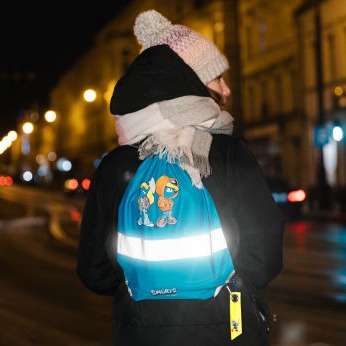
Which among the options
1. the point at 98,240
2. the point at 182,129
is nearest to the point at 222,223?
the point at 182,129

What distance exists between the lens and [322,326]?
712 centimetres

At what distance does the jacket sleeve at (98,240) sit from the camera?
8.53ft

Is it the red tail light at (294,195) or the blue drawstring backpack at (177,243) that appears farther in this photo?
the red tail light at (294,195)

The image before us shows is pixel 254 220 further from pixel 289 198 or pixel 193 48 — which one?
pixel 289 198

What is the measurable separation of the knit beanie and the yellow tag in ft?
2.44

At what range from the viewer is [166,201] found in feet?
7.76

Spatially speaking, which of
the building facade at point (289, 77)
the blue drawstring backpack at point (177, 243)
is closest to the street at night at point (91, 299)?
the blue drawstring backpack at point (177, 243)

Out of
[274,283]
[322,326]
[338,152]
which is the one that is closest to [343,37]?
[338,152]

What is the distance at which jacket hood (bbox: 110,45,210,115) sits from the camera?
2537 mm

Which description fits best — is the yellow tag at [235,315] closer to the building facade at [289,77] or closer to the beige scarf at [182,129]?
the beige scarf at [182,129]

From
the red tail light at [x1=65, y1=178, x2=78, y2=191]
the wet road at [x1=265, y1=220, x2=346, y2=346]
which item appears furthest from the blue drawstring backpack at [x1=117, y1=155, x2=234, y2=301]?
the red tail light at [x1=65, y1=178, x2=78, y2=191]

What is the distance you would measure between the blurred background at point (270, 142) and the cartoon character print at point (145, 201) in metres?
0.83

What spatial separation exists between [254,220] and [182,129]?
0.40m

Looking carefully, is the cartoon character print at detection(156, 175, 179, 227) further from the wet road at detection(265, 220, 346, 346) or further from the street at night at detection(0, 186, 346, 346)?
the wet road at detection(265, 220, 346, 346)
